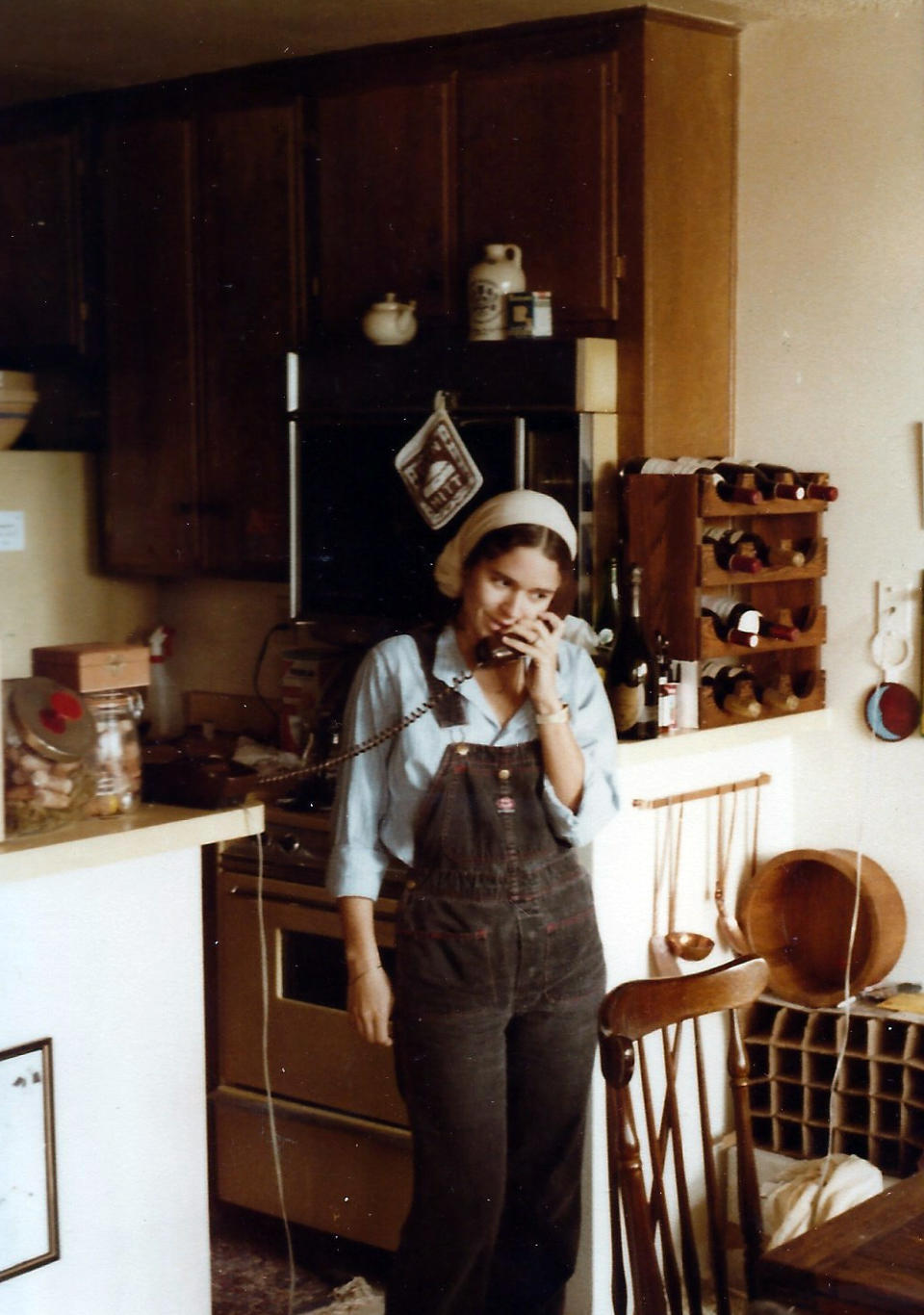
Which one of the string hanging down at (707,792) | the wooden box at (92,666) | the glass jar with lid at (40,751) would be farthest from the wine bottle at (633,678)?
the glass jar with lid at (40,751)

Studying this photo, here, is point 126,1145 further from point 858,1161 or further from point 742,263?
point 742,263

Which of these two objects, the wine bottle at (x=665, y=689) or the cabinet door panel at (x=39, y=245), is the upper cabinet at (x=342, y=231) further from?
the wine bottle at (x=665, y=689)

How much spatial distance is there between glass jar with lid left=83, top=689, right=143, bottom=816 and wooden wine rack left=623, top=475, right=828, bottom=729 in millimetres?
1071

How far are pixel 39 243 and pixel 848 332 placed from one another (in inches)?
81.5

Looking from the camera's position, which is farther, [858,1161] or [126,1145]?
[858,1161]

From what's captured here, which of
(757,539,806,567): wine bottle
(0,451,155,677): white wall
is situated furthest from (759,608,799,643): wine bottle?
(0,451,155,677): white wall

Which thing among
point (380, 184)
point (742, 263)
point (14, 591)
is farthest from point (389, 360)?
point (14, 591)

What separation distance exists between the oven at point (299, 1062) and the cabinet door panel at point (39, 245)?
4.92 ft

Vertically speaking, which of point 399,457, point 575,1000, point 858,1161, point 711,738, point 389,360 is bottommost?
point 858,1161

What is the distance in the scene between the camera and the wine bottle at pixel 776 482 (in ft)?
10.0

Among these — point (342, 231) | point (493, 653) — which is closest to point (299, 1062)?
point (493, 653)

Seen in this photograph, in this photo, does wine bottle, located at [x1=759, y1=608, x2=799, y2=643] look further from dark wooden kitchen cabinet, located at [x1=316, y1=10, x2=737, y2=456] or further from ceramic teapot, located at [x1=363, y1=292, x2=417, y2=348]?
ceramic teapot, located at [x1=363, y1=292, x2=417, y2=348]

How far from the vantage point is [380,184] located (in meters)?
3.42

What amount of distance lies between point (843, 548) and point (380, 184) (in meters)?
1.25
